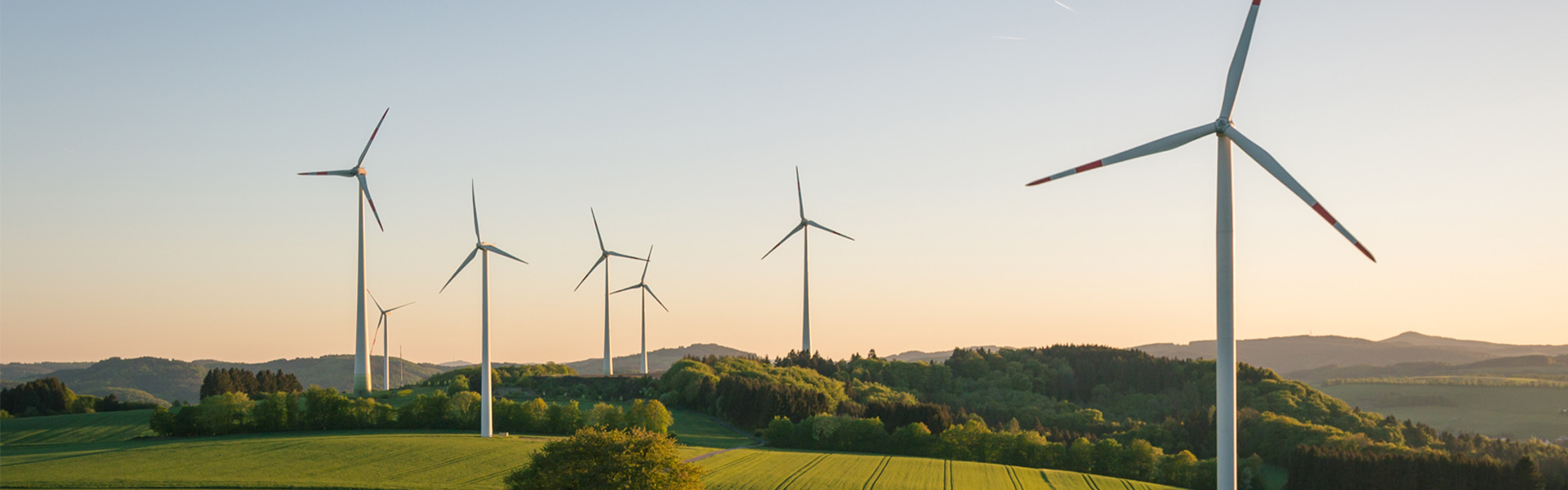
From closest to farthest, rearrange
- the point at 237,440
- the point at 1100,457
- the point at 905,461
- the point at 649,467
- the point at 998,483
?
the point at 649,467 < the point at 998,483 < the point at 237,440 < the point at 905,461 < the point at 1100,457

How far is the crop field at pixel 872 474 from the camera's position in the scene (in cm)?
9531

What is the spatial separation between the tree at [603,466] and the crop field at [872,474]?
14.0 meters

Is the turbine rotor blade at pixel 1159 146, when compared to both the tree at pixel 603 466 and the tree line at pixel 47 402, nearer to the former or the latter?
the tree at pixel 603 466

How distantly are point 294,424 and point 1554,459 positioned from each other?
175400 mm

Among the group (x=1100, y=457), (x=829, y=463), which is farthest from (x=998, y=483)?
(x=1100, y=457)

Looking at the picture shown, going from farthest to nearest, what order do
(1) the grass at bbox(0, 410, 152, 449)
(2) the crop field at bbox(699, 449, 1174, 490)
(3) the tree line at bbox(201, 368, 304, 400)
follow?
(3) the tree line at bbox(201, 368, 304, 400)
(1) the grass at bbox(0, 410, 152, 449)
(2) the crop field at bbox(699, 449, 1174, 490)

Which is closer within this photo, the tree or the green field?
the tree

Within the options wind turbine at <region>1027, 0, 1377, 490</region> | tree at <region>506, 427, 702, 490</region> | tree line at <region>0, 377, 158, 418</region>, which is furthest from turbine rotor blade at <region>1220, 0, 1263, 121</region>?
tree line at <region>0, 377, 158, 418</region>

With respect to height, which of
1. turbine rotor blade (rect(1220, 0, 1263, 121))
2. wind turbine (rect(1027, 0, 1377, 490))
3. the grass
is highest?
turbine rotor blade (rect(1220, 0, 1263, 121))

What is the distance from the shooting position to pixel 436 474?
89.9 m

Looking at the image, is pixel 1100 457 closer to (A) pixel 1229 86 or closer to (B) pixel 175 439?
(A) pixel 1229 86

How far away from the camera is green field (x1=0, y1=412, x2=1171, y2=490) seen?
84.9m

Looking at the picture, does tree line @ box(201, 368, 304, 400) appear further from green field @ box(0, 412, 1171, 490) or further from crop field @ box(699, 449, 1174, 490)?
crop field @ box(699, 449, 1174, 490)

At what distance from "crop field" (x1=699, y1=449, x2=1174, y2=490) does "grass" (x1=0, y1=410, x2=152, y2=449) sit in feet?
218
